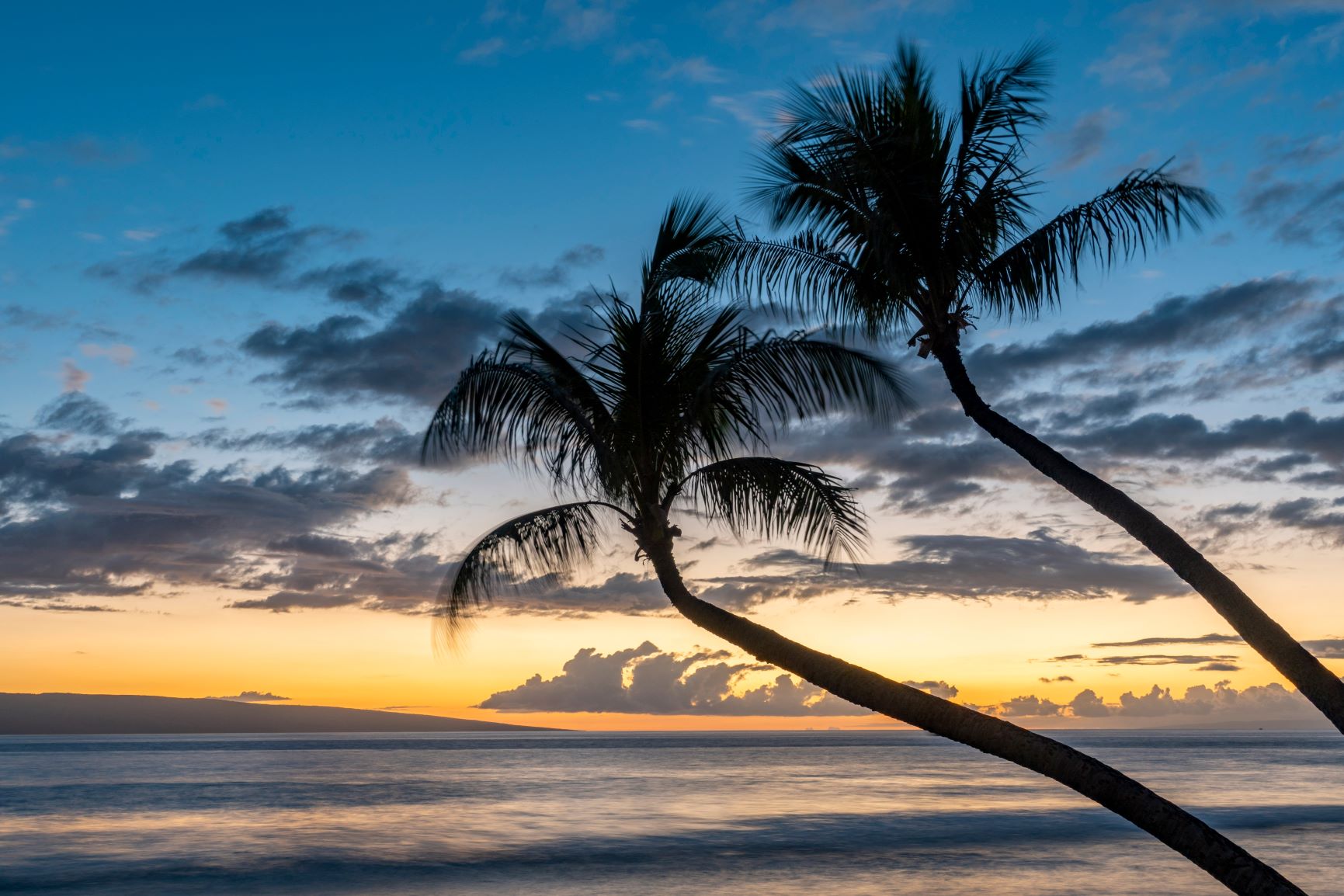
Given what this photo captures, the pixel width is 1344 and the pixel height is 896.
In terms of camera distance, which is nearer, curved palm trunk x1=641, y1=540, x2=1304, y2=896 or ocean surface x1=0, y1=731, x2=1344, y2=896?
curved palm trunk x1=641, y1=540, x2=1304, y2=896

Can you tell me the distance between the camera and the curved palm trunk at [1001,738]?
6.76 m

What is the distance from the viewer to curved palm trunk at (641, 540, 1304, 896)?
676 centimetres

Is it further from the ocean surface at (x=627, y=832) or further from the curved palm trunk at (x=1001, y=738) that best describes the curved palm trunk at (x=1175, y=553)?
the ocean surface at (x=627, y=832)

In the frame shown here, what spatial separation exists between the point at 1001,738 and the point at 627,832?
26154mm

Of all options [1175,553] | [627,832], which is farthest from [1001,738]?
[627,832]

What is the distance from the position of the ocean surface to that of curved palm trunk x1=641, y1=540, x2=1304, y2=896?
46.2 feet

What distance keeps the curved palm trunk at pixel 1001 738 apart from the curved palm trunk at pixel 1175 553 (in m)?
1.07

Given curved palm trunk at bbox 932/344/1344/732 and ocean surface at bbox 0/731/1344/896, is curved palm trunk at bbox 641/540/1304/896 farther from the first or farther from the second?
ocean surface at bbox 0/731/1344/896

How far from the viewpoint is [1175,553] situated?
753 centimetres

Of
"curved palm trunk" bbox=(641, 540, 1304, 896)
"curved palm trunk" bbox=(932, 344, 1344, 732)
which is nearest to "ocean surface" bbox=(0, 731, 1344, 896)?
"curved palm trunk" bbox=(641, 540, 1304, 896)

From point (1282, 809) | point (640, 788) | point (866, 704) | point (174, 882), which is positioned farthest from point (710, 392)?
point (640, 788)

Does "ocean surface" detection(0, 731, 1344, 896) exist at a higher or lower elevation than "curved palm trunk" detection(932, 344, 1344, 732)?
lower

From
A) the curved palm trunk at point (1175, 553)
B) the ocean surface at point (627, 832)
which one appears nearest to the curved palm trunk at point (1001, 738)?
the curved palm trunk at point (1175, 553)

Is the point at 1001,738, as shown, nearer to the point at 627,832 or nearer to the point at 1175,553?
the point at 1175,553
